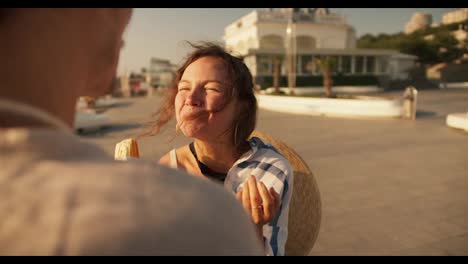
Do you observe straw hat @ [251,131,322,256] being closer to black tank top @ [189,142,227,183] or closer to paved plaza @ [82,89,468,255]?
black tank top @ [189,142,227,183]

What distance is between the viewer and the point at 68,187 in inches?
16.6

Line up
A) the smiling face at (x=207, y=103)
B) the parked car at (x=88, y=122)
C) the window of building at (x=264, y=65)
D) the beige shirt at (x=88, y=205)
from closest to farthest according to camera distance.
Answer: the beige shirt at (x=88, y=205), the smiling face at (x=207, y=103), the parked car at (x=88, y=122), the window of building at (x=264, y=65)

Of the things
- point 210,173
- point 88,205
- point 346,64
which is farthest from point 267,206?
point 346,64

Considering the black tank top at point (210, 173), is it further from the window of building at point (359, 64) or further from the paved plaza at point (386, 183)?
the window of building at point (359, 64)

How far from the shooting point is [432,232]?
3.86 meters

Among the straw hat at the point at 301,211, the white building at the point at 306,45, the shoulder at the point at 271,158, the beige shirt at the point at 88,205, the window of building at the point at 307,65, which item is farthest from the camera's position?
the window of building at the point at 307,65

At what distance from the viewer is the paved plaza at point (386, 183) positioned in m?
3.69

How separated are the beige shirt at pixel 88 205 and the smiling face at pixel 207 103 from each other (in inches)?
43.2

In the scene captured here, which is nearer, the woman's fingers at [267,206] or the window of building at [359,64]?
the woman's fingers at [267,206]

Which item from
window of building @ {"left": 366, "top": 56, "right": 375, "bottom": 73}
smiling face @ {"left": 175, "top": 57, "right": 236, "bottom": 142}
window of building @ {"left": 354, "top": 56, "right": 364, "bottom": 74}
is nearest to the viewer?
smiling face @ {"left": 175, "top": 57, "right": 236, "bottom": 142}

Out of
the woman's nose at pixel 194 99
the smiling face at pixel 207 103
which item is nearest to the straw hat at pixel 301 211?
the smiling face at pixel 207 103

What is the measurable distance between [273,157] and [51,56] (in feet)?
3.62

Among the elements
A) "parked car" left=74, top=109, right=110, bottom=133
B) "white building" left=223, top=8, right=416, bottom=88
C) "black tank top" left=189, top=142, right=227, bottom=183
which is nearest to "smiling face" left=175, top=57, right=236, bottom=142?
"black tank top" left=189, top=142, right=227, bottom=183

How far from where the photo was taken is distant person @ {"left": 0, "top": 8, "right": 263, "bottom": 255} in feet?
1.35
